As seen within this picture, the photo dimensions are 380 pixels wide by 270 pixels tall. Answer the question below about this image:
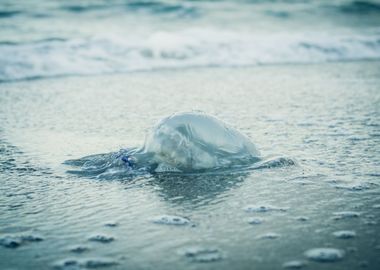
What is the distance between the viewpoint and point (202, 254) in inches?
88.3

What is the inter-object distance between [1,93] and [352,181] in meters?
5.31

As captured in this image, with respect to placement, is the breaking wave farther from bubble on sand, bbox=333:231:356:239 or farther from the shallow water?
bubble on sand, bbox=333:231:356:239

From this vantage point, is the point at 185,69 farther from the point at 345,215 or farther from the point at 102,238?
the point at 102,238

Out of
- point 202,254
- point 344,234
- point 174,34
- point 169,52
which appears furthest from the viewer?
point 174,34

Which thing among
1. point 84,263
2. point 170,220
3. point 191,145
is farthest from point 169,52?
point 84,263

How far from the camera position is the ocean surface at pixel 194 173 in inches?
91.2

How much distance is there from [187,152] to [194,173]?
0.46 feet

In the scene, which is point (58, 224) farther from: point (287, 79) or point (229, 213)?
point (287, 79)

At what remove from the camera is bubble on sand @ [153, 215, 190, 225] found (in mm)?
2602

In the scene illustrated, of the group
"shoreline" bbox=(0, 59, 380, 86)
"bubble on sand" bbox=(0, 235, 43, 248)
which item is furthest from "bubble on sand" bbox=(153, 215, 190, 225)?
"shoreline" bbox=(0, 59, 380, 86)

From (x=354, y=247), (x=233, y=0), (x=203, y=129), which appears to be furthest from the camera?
(x=233, y=0)

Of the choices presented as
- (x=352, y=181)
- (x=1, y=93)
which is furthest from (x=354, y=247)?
(x=1, y=93)

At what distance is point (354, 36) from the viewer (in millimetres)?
12586

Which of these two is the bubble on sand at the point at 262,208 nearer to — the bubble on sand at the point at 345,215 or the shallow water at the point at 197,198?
the shallow water at the point at 197,198
